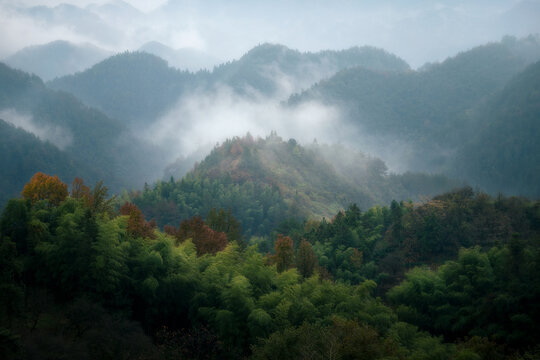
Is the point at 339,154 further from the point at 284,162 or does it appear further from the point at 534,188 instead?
the point at 534,188

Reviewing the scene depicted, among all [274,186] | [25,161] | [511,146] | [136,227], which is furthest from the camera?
[511,146]

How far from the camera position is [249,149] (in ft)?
383

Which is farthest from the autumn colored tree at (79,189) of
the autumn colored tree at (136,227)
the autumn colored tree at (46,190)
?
the autumn colored tree at (136,227)

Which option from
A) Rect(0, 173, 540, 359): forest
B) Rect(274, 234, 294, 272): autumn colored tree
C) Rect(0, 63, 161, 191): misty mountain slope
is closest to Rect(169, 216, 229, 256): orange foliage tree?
Rect(0, 173, 540, 359): forest

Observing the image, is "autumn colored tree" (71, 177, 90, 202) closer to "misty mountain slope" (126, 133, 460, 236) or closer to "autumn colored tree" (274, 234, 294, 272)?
"autumn colored tree" (274, 234, 294, 272)

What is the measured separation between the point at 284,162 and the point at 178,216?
47524mm

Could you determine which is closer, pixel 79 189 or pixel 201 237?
pixel 201 237

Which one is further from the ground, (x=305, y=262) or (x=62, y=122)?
→ (x=62, y=122)

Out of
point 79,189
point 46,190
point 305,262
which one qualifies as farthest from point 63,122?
point 305,262

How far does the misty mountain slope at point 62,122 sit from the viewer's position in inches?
7062

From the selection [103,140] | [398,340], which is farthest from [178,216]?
[103,140]

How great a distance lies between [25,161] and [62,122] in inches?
2403

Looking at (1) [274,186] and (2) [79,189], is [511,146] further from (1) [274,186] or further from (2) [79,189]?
(2) [79,189]

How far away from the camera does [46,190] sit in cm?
3403
